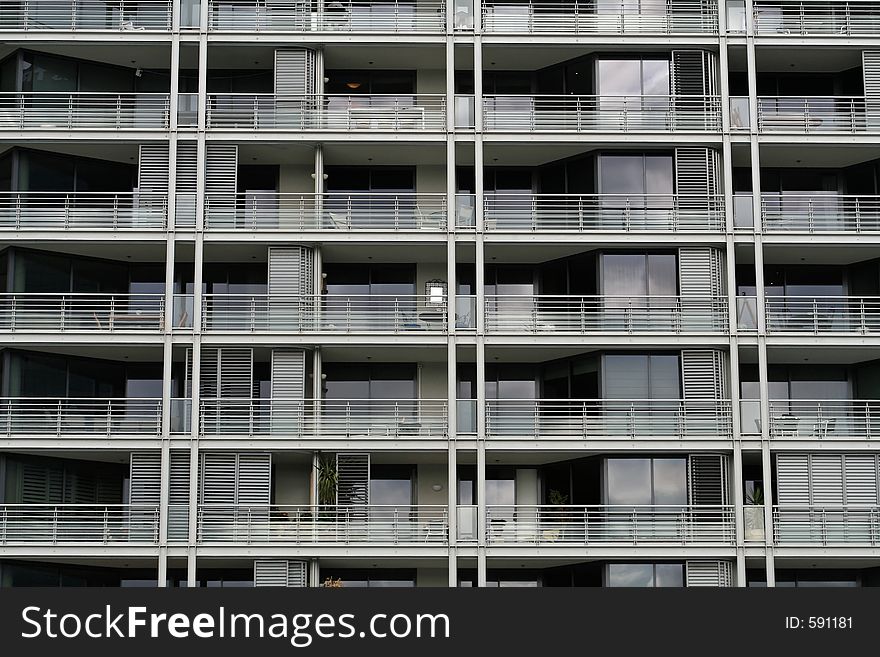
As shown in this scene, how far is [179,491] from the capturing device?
39844 millimetres

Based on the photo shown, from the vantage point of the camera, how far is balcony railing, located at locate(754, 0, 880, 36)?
42.9m

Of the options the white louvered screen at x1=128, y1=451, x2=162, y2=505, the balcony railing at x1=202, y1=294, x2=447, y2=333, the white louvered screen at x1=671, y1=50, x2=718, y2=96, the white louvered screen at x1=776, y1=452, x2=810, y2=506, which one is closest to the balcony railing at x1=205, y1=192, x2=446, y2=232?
the balcony railing at x1=202, y1=294, x2=447, y2=333

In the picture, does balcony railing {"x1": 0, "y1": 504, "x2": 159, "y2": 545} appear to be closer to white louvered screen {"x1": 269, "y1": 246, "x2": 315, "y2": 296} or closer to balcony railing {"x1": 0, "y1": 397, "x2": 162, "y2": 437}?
balcony railing {"x1": 0, "y1": 397, "x2": 162, "y2": 437}

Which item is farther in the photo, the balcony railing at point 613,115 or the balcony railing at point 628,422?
A: the balcony railing at point 613,115

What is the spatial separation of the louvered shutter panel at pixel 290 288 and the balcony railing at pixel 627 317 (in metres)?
5.56

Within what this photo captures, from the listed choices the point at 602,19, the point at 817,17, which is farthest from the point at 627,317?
the point at 817,17

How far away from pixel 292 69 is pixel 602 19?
9.85 m

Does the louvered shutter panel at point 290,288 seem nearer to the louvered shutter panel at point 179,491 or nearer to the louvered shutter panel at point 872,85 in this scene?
the louvered shutter panel at point 179,491

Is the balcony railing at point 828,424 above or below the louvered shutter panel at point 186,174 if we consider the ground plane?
below

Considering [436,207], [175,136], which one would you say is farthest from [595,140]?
[175,136]

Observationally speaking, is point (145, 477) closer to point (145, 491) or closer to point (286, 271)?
point (145, 491)

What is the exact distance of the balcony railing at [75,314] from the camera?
4081cm

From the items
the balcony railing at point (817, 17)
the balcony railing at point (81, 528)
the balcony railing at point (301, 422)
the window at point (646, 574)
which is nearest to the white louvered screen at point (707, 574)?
the window at point (646, 574)
